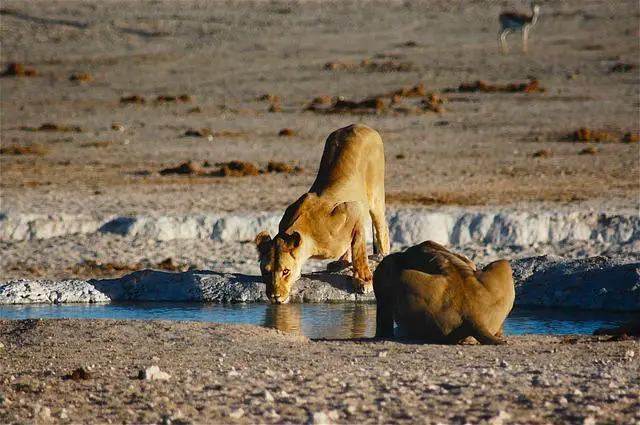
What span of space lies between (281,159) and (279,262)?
1300 centimetres

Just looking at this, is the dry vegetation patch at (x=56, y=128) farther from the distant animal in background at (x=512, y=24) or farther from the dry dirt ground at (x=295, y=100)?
the distant animal in background at (x=512, y=24)

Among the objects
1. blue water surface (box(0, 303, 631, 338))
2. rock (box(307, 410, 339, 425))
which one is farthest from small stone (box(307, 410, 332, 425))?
blue water surface (box(0, 303, 631, 338))

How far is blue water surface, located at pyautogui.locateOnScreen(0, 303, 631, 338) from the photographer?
Answer: 38.4 ft

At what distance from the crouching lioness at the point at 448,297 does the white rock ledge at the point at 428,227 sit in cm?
644

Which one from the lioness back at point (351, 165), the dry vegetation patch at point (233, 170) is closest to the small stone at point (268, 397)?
the lioness back at point (351, 165)

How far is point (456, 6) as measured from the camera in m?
60.4

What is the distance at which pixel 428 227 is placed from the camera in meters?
17.0

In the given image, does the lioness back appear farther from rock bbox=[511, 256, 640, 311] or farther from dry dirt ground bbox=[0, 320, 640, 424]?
dry dirt ground bbox=[0, 320, 640, 424]

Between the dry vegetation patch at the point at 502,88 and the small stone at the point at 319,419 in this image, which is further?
the dry vegetation patch at the point at 502,88

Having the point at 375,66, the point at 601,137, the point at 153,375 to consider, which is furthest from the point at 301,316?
the point at 375,66

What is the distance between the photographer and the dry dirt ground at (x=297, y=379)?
7.34 meters

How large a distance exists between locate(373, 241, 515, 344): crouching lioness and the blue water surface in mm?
1204

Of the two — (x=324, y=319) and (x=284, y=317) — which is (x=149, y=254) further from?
(x=324, y=319)

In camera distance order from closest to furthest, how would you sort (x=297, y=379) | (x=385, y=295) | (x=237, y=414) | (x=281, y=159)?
(x=237, y=414), (x=297, y=379), (x=385, y=295), (x=281, y=159)
